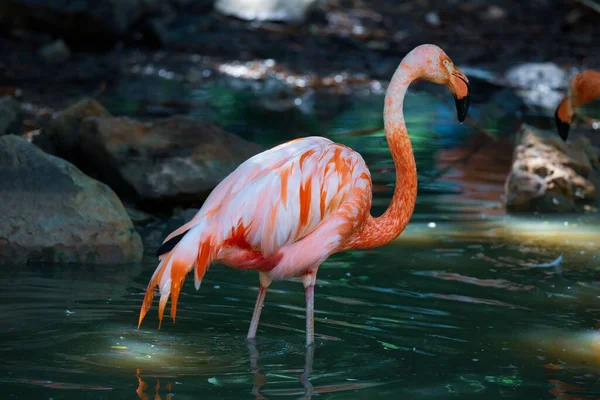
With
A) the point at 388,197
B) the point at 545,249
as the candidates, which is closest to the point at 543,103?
the point at 388,197

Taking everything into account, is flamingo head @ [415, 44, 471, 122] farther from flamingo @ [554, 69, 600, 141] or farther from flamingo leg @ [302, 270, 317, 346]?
flamingo @ [554, 69, 600, 141]

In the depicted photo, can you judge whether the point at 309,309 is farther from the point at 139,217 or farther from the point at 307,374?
the point at 139,217

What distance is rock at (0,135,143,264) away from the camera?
5992 millimetres

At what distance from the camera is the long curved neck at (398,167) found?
487 cm

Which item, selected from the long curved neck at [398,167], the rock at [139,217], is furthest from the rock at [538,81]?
the long curved neck at [398,167]

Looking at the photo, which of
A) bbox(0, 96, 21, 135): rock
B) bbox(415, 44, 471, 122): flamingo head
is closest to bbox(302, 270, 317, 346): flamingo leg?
bbox(415, 44, 471, 122): flamingo head

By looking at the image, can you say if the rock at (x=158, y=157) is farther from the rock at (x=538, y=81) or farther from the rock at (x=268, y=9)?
the rock at (x=268, y=9)

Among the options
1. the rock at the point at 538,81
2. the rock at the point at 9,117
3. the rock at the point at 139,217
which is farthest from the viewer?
the rock at the point at 538,81

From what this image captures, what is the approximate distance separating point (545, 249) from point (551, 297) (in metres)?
1.08

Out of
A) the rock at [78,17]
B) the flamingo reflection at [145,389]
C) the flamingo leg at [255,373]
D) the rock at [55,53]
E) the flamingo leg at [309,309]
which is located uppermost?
the rock at [78,17]

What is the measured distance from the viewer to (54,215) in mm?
6059

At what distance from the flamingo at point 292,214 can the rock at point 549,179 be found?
3.10m

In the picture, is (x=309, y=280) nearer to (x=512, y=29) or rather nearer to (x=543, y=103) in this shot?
(x=543, y=103)

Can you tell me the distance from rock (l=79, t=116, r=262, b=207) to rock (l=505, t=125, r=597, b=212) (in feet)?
6.52
